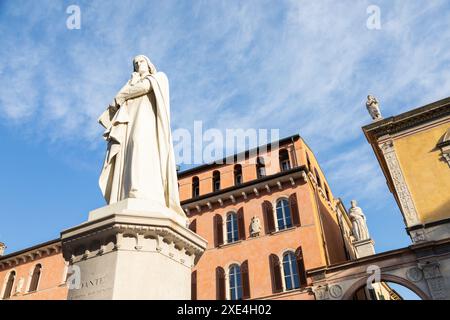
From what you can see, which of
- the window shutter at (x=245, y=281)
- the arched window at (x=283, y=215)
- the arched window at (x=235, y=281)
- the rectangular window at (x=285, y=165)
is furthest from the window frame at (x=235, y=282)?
the rectangular window at (x=285, y=165)

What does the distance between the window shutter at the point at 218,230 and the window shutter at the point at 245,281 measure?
97.8 inches

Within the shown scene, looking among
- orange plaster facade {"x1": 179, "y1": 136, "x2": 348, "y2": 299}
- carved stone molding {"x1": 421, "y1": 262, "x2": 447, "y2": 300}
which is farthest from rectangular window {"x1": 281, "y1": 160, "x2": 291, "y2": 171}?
carved stone molding {"x1": 421, "y1": 262, "x2": 447, "y2": 300}

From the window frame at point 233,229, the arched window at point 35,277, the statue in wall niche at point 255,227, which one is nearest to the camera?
the statue in wall niche at point 255,227

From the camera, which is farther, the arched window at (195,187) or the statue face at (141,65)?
the arched window at (195,187)

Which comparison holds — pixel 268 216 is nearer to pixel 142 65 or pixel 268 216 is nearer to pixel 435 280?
pixel 435 280

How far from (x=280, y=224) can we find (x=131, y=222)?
71.6 feet

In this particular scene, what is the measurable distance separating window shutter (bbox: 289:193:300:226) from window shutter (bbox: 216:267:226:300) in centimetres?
551

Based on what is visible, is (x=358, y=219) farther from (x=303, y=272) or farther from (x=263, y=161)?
(x=263, y=161)

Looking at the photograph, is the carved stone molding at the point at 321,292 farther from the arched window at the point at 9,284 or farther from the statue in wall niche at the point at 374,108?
the arched window at the point at 9,284

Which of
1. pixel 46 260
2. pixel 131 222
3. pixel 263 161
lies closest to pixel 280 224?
pixel 263 161

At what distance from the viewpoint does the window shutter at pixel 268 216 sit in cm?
2573
